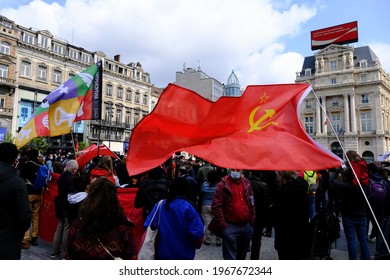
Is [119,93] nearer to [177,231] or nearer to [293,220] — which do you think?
[293,220]

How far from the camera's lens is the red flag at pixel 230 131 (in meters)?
2.96

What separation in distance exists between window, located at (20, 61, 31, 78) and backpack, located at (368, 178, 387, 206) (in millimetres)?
37751

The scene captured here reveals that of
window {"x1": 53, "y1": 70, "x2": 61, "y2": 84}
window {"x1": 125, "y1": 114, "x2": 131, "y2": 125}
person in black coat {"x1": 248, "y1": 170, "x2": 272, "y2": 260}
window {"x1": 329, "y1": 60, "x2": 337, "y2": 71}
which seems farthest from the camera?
window {"x1": 329, "y1": 60, "x2": 337, "y2": 71}

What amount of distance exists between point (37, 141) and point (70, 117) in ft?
86.4

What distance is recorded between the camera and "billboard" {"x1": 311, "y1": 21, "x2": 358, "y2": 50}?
51716mm

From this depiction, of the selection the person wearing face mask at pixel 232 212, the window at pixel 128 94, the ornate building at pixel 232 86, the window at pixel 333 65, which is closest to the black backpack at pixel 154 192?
the person wearing face mask at pixel 232 212

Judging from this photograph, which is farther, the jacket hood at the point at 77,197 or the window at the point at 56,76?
the window at the point at 56,76

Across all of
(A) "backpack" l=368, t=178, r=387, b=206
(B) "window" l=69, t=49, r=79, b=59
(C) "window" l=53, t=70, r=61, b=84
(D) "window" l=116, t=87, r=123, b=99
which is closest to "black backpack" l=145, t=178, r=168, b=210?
(A) "backpack" l=368, t=178, r=387, b=206

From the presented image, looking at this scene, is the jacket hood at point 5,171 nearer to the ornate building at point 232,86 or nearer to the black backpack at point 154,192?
the black backpack at point 154,192

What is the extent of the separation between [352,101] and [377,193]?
55851 mm

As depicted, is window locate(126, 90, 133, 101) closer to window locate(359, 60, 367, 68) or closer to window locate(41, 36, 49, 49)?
window locate(41, 36, 49, 49)

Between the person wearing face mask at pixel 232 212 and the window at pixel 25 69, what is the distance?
1453 inches
